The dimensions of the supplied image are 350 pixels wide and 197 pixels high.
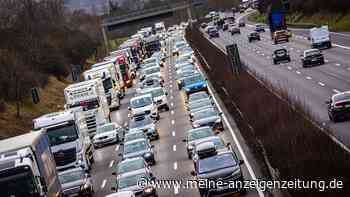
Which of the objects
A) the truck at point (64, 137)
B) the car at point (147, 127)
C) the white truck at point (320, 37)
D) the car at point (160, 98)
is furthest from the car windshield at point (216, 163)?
the white truck at point (320, 37)

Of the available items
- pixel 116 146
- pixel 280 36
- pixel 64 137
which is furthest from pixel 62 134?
pixel 280 36

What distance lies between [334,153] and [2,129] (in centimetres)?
3961

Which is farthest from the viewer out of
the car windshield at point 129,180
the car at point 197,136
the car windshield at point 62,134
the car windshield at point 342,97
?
the car windshield at point 62,134

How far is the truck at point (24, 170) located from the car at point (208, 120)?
16693 mm

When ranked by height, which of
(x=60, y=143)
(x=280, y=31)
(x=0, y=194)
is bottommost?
(x=280, y=31)

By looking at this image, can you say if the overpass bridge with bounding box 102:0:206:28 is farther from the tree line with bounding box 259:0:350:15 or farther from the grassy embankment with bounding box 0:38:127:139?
the grassy embankment with bounding box 0:38:127:139

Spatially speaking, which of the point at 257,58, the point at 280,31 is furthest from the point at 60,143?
the point at 280,31

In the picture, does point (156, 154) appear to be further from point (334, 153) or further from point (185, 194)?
point (334, 153)

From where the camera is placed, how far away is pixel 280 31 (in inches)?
3748

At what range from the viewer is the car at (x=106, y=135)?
48.8 meters

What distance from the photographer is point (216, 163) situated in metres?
25.8

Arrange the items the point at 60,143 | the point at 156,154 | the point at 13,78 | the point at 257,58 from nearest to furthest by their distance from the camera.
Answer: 1. the point at 60,143
2. the point at 156,154
3. the point at 13,78
4. the point at 257,58

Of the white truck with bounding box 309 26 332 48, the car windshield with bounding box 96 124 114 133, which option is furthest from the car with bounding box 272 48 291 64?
the car windshield with bounding box 96 124 114 133

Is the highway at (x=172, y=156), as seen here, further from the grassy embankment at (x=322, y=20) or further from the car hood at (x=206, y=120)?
the grassy embankment at (x=322, y=20)
